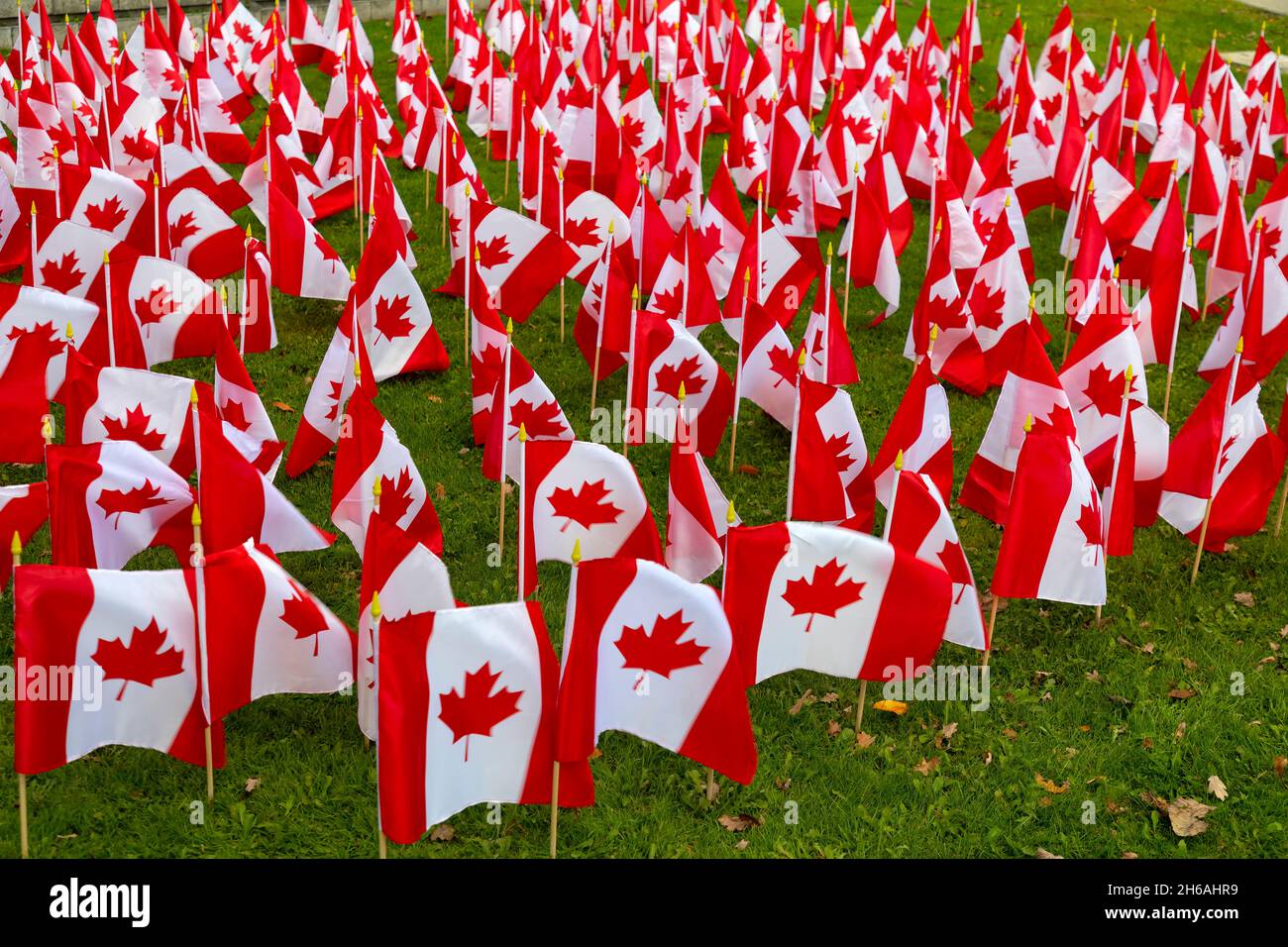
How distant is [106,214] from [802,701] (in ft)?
21.9

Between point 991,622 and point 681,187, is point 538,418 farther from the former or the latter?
point 681,187

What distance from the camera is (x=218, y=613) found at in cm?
613

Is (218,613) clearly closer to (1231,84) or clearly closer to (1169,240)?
(1169,240)

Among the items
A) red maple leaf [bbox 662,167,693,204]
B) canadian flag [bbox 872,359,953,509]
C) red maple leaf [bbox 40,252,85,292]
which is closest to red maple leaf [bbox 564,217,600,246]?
red maple leaf [bbox 662,167,693,204]

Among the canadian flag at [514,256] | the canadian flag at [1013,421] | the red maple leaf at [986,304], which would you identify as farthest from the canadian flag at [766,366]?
the red maple leaf at [986,304]

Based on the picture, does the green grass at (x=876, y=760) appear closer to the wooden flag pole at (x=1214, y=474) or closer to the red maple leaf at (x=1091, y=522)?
the wooden flag pole at (x=1214, y=474)

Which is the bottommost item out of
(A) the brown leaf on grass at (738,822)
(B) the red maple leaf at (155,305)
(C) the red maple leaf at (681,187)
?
(A) the brown leaf on grass at (738,822)

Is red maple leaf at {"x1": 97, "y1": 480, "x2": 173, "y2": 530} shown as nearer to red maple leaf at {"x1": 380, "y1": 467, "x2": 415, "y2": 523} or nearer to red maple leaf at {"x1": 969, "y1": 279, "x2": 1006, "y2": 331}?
red maple leaf at {"x1": 380, "y1": 467, "x2": 415, "y2": 523}

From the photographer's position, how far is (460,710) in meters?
5.71

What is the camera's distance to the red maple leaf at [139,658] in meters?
5.93

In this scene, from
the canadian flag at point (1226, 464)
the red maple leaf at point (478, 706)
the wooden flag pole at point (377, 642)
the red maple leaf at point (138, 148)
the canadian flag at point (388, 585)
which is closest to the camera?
the wooden flag pole at point (377, 642)

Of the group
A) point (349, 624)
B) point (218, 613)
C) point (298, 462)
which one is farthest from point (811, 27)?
point (218, 613)

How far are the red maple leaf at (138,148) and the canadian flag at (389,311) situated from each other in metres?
3.12
